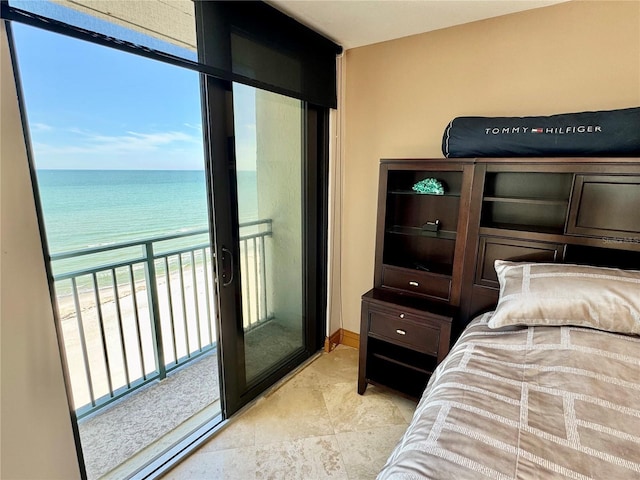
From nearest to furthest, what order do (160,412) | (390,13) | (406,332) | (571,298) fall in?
(571,298), (390,13), (406,332), (160,412)

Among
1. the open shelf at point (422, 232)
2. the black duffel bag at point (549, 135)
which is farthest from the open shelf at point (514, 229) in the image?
the black duffel bag at point (549, 135)

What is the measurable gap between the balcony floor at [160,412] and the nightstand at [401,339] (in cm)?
68

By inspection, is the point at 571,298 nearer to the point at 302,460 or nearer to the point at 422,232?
the point at 422,232

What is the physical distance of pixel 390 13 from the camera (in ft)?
5.93

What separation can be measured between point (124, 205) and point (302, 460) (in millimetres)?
1978

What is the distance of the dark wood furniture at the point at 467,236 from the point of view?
155 centimetres

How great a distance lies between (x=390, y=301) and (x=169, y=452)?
1.53 meters

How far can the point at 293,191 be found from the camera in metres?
2.32

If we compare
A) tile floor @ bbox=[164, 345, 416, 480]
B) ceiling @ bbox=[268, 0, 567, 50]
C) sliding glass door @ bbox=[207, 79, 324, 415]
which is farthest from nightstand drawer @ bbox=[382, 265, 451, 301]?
ceiling @ bbox=[268, 0, 567, 50]

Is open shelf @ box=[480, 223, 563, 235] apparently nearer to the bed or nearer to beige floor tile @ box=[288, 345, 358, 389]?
the bed

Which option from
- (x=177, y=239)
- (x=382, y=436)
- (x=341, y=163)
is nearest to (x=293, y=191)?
(x=341, y=163)

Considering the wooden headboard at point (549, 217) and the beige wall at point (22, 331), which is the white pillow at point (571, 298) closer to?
the wooden headboard at point (549, 217)

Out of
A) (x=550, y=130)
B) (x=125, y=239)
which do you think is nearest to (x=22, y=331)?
(x=125, y=239)

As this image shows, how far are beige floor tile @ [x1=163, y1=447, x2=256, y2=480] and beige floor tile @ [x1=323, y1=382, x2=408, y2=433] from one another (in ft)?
1.76
